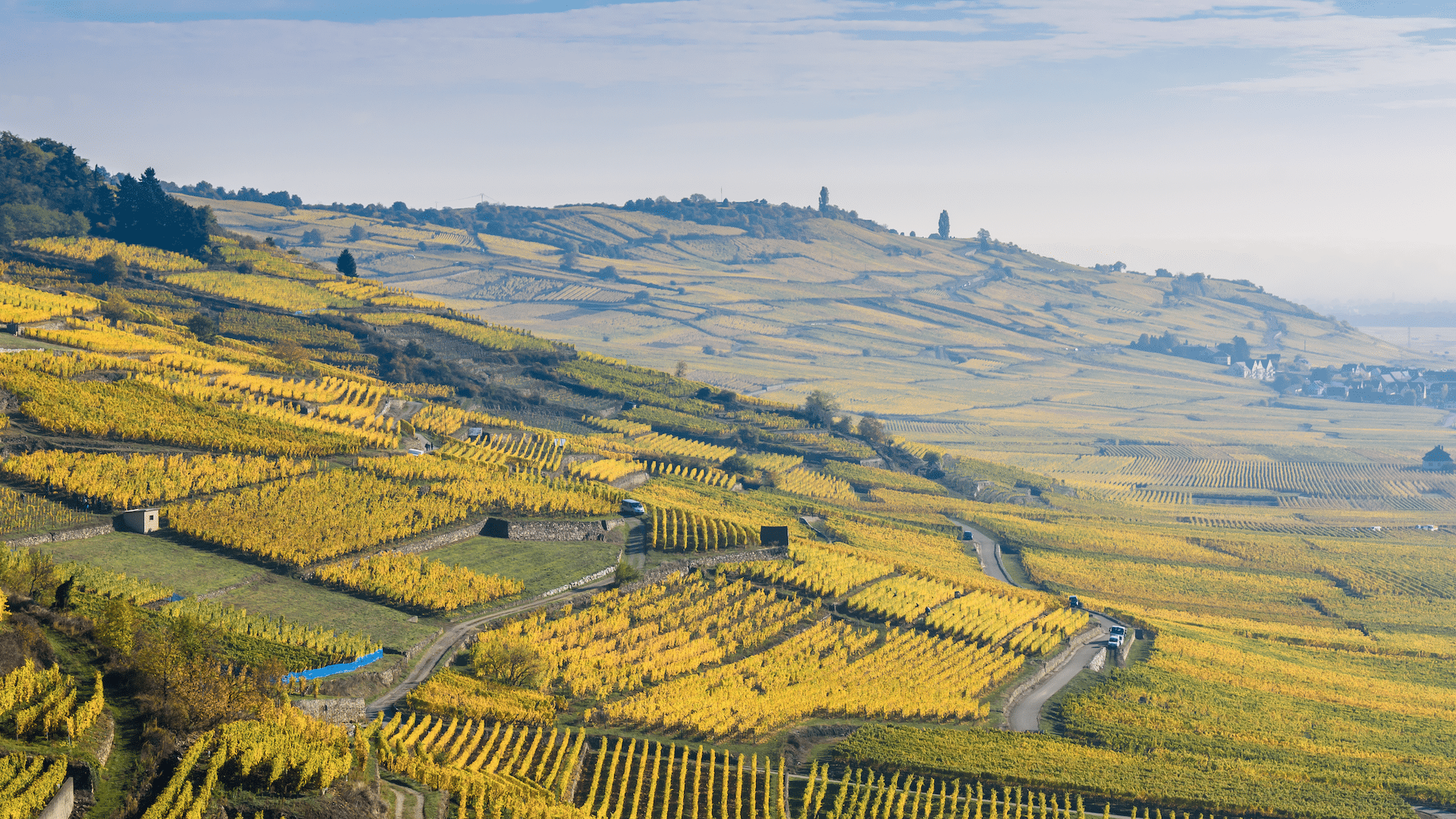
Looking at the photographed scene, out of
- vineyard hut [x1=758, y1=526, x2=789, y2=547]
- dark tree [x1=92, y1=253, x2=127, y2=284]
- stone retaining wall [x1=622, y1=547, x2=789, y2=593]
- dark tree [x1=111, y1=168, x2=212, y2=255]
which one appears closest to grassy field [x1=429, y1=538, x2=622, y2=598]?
stone retaining wall [x1=622, y1=547, x2=789, y2=593]

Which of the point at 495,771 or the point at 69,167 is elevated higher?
the point at 69,167

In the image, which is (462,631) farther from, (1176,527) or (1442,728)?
(1176,527)

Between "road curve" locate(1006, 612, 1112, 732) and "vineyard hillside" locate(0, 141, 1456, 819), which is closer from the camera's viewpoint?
"vineyard hillside" locate(0, 141, 1456, 819)

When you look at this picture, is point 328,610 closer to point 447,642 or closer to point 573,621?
point 447,642

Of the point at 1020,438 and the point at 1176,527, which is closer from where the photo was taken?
the point at 1176,527

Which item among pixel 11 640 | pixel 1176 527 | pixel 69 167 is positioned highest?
pixel 69 167

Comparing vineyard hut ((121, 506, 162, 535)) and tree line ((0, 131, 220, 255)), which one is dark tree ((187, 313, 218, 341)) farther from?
vineyard hut ((121, 506, 162, 535))

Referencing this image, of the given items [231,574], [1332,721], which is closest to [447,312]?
[231,574]
